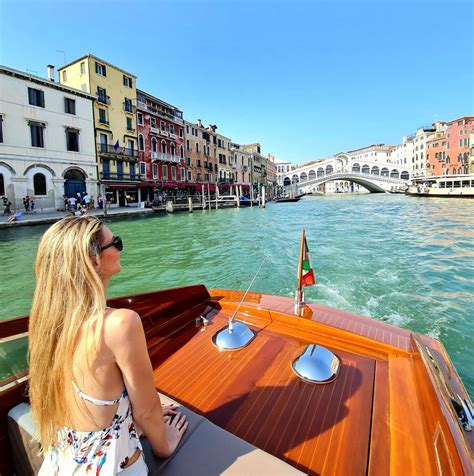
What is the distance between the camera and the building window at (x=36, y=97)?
1741 centimetres

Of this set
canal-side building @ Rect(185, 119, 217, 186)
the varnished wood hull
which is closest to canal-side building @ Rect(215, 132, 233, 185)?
canal-side building @ Rect(185, 119, 217, 186)

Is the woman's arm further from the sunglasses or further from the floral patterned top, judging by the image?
the sunglasses

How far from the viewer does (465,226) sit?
12.1 meters

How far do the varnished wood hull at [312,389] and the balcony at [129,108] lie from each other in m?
25.1

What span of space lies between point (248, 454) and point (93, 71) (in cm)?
2599

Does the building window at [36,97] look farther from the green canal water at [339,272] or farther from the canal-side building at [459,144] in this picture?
the canal-side building at [459,144]

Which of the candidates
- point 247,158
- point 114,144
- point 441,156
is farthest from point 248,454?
point 441,156

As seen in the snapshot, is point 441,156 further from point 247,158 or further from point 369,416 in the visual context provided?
point 369,416

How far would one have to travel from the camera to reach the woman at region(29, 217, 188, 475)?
2.72ft

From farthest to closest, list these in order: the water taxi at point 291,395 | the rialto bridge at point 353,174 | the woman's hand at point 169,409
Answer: the rialto bridge at point 353,174
the woman's hand at point 169,409
the water taxi at point 291,395

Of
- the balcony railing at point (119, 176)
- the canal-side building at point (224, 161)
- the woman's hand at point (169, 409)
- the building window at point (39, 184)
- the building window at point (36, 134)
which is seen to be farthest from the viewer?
the canal-side building at point (224, 161)

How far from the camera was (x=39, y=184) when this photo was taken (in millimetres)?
17984

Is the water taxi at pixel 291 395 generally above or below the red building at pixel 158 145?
below

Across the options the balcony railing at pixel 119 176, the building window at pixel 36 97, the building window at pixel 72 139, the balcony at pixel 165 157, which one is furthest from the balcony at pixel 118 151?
the building window at pixel 36 97
